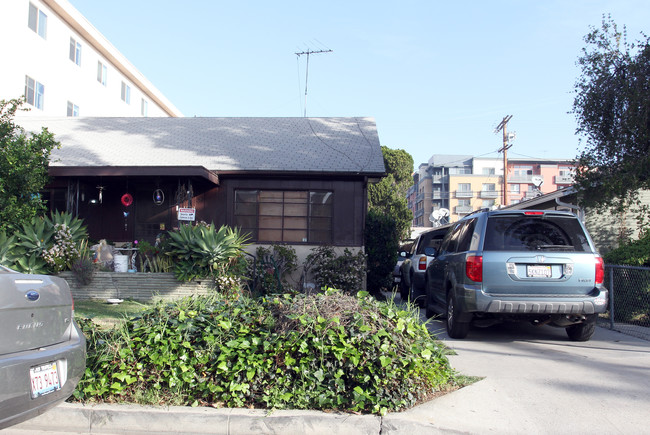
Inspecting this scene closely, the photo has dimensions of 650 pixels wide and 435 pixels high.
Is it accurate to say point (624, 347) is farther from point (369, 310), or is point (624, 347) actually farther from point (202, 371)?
point (202, 371)

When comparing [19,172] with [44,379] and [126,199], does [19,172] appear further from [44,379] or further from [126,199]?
[44,379]

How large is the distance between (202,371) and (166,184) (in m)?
9.53

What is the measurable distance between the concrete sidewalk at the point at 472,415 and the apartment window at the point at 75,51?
2668 cm

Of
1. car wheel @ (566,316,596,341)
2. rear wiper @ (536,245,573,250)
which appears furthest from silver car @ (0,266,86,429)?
car wheel @ (566,316,596,341)

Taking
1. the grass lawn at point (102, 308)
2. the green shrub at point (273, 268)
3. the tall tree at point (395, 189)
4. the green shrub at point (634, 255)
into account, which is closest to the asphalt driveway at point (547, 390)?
the green shrub at point (634, 255)

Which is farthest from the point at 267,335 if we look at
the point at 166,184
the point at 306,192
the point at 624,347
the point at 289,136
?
the point at 289,136

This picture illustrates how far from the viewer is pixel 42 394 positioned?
3.53 metres

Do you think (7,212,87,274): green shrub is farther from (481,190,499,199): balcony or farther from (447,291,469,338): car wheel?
(481,190,499,199): balcony

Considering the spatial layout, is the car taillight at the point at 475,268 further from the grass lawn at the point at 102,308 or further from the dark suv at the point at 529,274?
the grass lawn at the point at 102,308

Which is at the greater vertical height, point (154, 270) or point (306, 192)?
point (306, 192)

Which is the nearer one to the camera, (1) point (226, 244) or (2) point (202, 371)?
(2) point (202, 371)

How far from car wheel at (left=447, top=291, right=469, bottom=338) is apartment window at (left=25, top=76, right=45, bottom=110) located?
2221cm

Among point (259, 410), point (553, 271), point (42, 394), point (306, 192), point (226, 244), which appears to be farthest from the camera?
point (306, 192)

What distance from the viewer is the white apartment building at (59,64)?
2209cm
